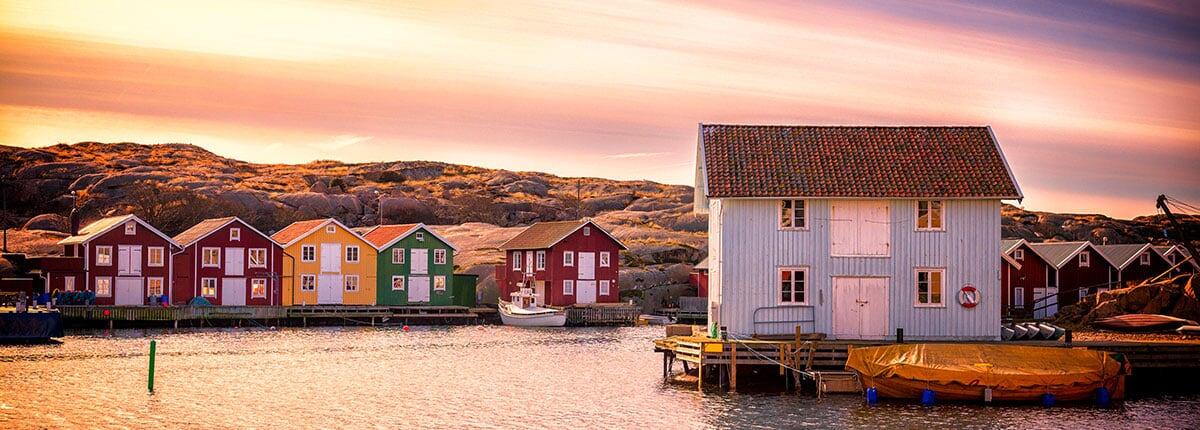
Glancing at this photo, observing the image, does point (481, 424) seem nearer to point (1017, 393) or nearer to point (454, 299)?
point (1017, 393)

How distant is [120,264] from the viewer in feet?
266

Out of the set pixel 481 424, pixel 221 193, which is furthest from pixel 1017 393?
pixel 221 193

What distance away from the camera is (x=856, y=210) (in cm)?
4478

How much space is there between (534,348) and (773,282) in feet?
78.8

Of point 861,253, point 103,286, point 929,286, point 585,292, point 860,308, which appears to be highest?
point 861,253

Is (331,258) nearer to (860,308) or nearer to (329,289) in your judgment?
(329,289)

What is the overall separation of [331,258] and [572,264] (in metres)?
17.3

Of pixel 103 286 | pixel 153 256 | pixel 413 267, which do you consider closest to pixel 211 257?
pixel 153 256

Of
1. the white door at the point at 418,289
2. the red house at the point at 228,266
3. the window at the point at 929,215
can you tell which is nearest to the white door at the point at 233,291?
the red house at the point at 228,266

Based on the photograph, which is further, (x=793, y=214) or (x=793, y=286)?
(x=793, y=214)

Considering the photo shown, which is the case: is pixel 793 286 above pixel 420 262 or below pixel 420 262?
below

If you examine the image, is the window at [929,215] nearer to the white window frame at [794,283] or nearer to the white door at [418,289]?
the white window frame at [794,283]

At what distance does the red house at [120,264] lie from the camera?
3130 inches

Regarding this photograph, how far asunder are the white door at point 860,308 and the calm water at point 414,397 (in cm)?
490
